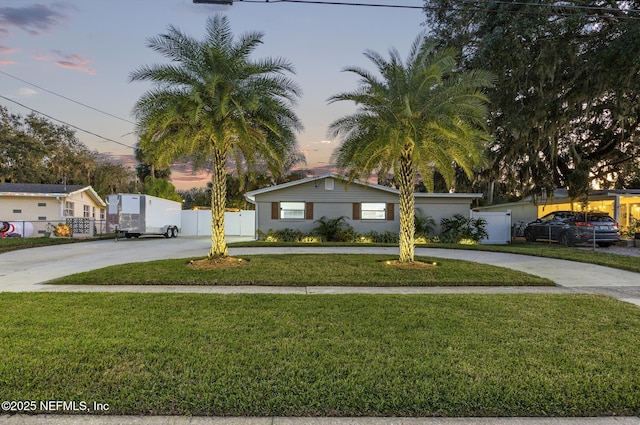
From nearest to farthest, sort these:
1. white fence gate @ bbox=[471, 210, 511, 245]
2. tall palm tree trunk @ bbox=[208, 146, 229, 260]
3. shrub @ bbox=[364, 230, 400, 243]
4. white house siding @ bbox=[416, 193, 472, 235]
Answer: tall palm tree trunk @ bbox=[208, 146, 229, 260] < shrub @ bbox=[364, 230, 400, 243] < white house siding @ bbox=[416, 193, 472, 235] < white fence gate @ bbox=[471, 210, 511, 245]

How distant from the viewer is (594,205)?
877 inches

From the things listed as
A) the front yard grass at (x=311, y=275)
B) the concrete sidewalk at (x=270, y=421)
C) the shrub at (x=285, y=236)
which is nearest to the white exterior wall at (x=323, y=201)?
the shrub at (x=285, y=236)

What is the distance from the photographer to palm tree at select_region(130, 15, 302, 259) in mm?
8953

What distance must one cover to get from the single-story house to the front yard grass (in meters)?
14.0

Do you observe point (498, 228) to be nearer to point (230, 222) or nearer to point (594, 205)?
point (594, 205)

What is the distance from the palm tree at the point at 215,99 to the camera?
8.95 metres

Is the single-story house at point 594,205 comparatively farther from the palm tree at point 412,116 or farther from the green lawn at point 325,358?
the green lawn at point 325,358

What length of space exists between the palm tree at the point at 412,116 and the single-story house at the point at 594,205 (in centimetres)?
1366

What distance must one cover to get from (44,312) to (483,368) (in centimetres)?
564

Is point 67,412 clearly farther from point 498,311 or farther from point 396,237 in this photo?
point 396,237

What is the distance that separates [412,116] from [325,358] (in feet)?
23.7

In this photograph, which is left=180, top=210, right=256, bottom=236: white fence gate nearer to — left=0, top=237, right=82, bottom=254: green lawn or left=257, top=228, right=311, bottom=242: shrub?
left=257, top=228, right=311, bottom=242: shrub

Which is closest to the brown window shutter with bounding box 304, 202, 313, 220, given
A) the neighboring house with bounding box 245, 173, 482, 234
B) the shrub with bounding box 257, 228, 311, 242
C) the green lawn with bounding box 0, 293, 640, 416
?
the neighboring house with bounding box 245, 173, 482, 234

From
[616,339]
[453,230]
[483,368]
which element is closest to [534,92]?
[453,230]
